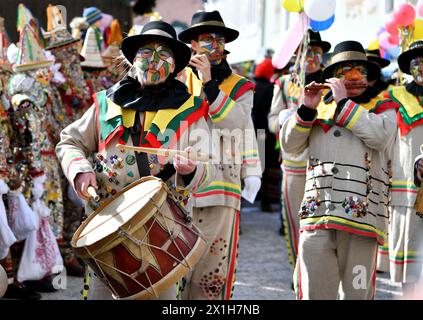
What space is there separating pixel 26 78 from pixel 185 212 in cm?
376

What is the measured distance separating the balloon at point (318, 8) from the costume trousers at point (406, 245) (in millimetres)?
1617

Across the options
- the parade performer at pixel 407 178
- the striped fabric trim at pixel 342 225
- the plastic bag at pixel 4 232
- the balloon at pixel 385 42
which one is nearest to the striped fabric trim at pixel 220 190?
the striped fabric trim at pixel 342 225

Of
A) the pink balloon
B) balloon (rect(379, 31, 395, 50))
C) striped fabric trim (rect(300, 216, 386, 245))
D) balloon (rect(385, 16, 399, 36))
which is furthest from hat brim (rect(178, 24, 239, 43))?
balloon (rect(379, 31, 395, 50))

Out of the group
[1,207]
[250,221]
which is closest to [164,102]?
[1,207]

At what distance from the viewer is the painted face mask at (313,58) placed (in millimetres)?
8320

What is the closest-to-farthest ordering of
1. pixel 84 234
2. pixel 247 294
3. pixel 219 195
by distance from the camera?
pixel 84 234
pixel 219 195
pixel 247 294

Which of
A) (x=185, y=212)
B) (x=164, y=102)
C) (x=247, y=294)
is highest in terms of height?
(x=164, y=102)

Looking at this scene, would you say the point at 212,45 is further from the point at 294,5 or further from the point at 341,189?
the point at 294,5

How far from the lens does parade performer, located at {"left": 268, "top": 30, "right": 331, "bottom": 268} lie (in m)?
7.57

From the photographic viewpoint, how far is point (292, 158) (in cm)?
761

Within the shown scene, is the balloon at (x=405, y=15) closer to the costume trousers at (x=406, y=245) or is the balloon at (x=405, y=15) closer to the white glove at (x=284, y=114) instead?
the white glove at (x=284, y=114)
